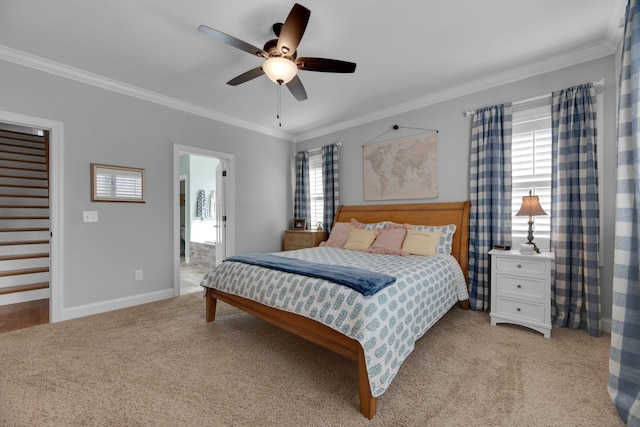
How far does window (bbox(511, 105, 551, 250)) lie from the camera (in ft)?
9.36

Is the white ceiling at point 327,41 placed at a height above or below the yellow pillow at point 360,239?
above

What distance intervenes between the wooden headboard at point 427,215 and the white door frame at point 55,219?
341 centimetres

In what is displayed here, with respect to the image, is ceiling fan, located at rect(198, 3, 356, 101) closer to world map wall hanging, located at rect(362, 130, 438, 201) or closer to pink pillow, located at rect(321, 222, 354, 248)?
world map wall hanging, located at rect(362, 130, 438, 201)

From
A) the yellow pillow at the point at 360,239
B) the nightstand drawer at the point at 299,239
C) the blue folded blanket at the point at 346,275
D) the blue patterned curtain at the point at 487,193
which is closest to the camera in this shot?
the blue folded blanket at the point at 346,275

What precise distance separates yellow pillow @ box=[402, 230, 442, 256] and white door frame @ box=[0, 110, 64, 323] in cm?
367

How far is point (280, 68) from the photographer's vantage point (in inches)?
83.5

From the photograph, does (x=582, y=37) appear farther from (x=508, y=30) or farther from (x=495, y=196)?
(x=495, y=196)

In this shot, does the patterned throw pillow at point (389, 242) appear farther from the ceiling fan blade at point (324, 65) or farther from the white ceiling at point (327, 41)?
the ceiling fan blade at point (324, 65)

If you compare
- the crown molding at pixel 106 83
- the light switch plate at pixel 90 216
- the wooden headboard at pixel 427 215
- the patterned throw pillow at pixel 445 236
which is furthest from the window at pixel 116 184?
the patterned throw pillow at pixel 445 236

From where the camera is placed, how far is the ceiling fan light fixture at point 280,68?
6.86 feet

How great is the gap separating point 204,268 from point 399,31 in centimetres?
534

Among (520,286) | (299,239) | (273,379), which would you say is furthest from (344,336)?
(299,239)

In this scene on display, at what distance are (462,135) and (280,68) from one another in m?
2.43

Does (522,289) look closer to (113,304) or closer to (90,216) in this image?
(113,304)
